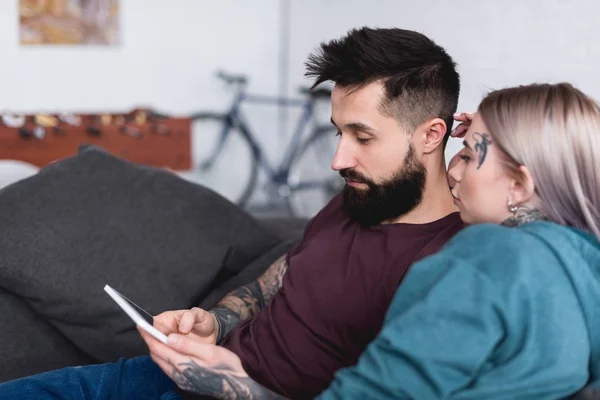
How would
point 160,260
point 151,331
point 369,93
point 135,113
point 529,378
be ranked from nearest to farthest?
point 529,378 < point 151,331 < point 369,93 < point 160,260 < point 135,113

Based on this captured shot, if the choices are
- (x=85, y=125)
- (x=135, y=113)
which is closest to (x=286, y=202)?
(x=135, y=113)

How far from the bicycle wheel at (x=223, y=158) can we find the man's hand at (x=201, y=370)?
12.9 ft

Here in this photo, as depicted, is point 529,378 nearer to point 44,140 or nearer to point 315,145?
point 44,140

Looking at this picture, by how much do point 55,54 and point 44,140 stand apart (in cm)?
108

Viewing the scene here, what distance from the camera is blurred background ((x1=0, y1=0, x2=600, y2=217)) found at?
13.6ft

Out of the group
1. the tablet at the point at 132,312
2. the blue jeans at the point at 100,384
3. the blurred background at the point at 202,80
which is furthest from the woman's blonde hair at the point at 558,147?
the blurred background at the point at 202,80

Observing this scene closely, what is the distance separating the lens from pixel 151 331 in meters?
1.41

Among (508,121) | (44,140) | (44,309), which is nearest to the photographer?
(508,121)

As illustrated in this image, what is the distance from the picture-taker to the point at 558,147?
1.20 meters

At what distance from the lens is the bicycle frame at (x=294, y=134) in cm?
547

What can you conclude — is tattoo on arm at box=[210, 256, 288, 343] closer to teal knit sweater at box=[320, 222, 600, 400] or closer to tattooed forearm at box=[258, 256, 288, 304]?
tattooed forearm at box=[258, 256, 288, 304]

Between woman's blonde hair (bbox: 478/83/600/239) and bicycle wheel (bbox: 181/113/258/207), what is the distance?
14.0 feet

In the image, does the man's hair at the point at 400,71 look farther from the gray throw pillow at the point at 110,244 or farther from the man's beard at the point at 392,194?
the gray throw pillow at the point at 110,244

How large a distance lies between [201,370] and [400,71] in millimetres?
712
